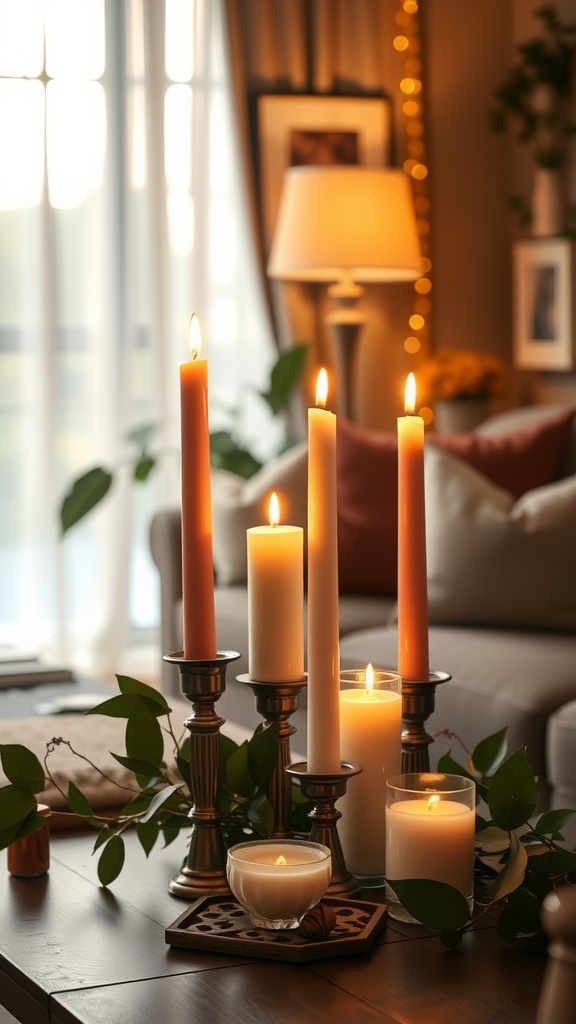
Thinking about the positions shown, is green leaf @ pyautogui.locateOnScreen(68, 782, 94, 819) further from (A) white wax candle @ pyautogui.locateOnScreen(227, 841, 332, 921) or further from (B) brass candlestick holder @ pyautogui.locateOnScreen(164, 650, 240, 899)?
(A) white wax candle @ pyautogui.locateOnScreen(227, 841, 332, 921)

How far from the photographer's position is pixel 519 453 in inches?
139

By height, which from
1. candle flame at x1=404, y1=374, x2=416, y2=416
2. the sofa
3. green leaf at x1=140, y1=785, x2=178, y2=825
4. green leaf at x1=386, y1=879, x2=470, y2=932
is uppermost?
candle flame at x1=404, y1=374, x2=416, y2=416

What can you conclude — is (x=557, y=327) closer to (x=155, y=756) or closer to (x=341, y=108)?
(x=341, y=108)

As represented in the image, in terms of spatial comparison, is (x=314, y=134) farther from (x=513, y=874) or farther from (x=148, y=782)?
(x=513, y=874)

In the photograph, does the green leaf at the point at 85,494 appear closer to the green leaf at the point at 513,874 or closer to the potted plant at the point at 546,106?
the potted plant at the point at 546,106

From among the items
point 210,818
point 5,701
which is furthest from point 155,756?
point 5,701

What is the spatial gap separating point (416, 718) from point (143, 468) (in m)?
3.17

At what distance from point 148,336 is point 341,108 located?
3.53ft

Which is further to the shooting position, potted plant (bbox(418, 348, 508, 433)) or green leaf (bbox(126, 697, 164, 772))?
potted plant (bbox(418, 348, 508, 433))

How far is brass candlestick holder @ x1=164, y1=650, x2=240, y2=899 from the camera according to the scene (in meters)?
1.21

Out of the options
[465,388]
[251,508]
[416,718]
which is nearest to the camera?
[416,718]

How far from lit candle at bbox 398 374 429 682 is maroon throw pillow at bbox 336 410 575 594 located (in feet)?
7.14

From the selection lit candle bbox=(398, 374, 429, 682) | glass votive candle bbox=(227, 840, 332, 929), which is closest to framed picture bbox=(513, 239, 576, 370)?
lit candle bbox=(398, 374, 429, 682)

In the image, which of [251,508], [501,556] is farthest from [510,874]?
[251,508]
